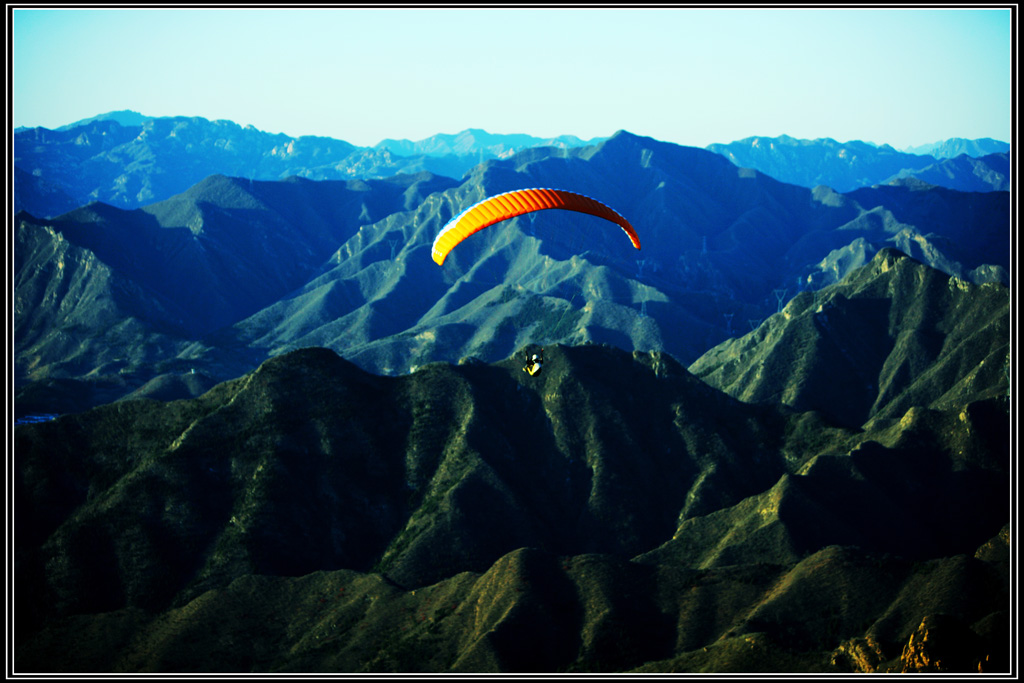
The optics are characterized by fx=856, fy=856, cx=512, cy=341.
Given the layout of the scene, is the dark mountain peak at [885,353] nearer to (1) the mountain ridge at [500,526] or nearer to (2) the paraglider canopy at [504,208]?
(1) the mountain ridge at [500,526]

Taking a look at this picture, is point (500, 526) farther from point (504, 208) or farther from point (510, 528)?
point (504, 208)

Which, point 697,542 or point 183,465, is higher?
point 183,465

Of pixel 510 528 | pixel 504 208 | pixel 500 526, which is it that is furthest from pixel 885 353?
pixel 504 208

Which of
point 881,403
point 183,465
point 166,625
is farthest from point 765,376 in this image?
point 166,625

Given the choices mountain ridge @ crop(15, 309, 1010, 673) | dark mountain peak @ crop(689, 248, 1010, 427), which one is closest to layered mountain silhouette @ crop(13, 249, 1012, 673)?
mountain ridge @ crop(15, 309, 1010, 673)

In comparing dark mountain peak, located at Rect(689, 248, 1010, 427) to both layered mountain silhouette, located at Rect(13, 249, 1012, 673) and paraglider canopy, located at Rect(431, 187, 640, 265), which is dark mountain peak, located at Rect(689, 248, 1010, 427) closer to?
layered mountain silhouette, located at Rect(13, 249, 1012, 673)

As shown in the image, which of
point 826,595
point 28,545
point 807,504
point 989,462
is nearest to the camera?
point 826,595

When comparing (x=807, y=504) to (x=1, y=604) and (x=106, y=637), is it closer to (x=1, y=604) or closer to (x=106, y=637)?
(x=106, y=637)

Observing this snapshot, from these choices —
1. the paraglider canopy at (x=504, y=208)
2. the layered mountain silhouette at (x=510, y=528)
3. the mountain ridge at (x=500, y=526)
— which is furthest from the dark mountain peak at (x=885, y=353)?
the paraglider canopy at (x=504, y=208)
